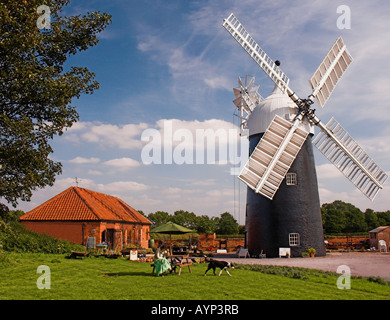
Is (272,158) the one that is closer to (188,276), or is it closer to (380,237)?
(188,276)

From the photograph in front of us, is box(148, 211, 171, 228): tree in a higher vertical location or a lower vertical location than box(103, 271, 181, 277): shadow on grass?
lower

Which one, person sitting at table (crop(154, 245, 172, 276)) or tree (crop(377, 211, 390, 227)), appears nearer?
person sitting at table (crop(154, 245, 172, 276))

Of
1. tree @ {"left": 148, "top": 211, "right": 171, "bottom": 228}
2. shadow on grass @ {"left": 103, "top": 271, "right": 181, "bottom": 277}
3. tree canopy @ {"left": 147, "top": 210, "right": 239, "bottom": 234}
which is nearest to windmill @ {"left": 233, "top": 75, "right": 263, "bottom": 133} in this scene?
shadow on grass @ {"left": 103, "top": 271, "right": 181, "bottom": 277}

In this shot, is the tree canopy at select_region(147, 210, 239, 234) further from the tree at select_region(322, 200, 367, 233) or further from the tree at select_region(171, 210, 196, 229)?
the tree at select_region(322, 200, 367, 233)

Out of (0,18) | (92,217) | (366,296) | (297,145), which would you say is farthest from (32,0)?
(92,217)

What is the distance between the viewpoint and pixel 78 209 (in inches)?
1106

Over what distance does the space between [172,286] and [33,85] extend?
285 inches

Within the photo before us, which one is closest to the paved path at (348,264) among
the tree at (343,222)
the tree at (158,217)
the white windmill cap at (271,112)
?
the white windmill cap at (271,112)

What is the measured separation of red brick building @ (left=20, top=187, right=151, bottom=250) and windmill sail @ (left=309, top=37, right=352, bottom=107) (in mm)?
17426

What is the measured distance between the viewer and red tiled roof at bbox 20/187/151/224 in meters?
27.4

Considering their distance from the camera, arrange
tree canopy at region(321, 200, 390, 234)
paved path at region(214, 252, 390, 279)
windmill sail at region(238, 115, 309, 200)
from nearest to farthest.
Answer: paved path at region(214, 252, 390, 279)
windmill sail at region(238, 115, 309, 200)
tree canopy at region(321, 200, 390, 234)

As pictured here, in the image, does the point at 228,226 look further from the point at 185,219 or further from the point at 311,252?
the point at 311,252

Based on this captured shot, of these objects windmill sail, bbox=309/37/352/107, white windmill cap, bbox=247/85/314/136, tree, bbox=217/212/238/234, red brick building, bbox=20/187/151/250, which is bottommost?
tree, bbox=217/212/238/234

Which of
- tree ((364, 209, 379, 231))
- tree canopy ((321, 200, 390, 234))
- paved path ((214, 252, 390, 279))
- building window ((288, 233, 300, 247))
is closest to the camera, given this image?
paved path ((214, 252, 390, 279))
